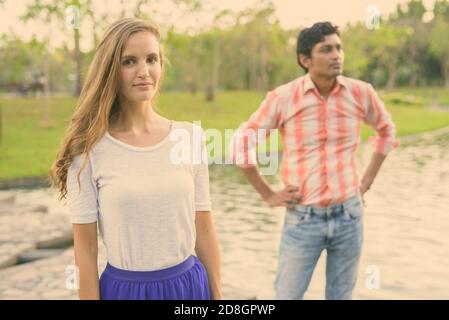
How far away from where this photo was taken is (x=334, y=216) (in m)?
3.46

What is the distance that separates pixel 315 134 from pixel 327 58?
45 cm

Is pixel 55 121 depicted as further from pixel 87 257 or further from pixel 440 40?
pixel 440 40

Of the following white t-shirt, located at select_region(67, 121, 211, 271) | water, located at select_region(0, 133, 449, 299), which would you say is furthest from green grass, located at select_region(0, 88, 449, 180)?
white t-shirt, located at select_region(67, 121, 211, 271)

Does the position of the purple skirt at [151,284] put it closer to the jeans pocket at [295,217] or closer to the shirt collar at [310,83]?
the jeans pocket at [295,217]

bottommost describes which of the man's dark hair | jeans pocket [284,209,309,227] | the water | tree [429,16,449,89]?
the water

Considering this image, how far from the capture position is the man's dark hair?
11.6ft

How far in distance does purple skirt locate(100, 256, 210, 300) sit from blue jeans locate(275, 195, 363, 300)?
1404 mm

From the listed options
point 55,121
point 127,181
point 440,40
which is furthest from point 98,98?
point 440,40

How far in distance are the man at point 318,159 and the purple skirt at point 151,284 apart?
142 cm

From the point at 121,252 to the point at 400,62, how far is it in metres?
59.1

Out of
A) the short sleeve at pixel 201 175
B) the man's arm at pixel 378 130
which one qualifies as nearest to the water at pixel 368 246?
the man's arm at pixel 378 130

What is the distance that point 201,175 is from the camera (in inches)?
90.0

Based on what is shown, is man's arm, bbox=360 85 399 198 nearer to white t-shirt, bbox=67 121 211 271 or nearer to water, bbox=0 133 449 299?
water, bbox=0 133 449 299
